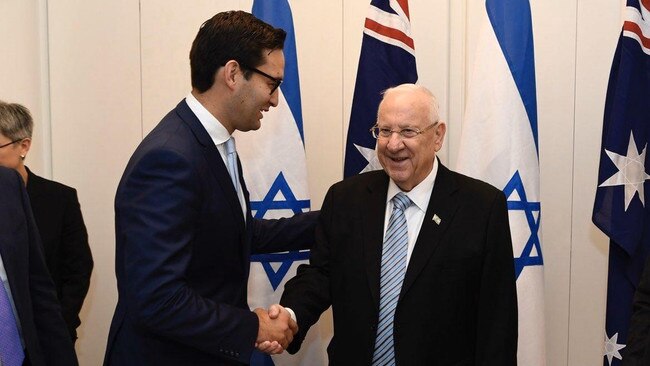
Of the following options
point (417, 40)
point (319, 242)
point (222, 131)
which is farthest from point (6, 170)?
point (417, 40)

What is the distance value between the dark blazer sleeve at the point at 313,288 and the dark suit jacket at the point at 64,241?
1.17 metres

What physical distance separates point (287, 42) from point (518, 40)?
98 centimetres

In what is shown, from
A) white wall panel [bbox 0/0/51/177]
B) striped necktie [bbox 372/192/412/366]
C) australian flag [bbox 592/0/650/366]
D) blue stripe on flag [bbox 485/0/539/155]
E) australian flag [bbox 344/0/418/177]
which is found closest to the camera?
striped necktie [bbox 372/192/412/366]

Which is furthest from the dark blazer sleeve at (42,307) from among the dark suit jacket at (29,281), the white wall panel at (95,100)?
the white wall panel at (95,100)

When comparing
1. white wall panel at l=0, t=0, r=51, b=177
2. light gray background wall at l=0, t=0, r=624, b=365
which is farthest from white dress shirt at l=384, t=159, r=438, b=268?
white wall panel at l=0, t=0, r=51, b=177

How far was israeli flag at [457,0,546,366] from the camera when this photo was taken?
9.64 ft

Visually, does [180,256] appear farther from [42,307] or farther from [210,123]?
[42,307]

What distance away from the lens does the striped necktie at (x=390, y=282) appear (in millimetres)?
2307

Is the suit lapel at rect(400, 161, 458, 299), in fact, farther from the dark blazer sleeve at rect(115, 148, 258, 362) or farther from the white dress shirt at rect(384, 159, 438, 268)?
the dark blazer sleeve at rect(115, 148, 258, 362)

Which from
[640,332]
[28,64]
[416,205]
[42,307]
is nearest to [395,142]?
[416,205]

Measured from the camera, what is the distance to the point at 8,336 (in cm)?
208

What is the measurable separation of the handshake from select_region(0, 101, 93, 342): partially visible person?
1.27 meters

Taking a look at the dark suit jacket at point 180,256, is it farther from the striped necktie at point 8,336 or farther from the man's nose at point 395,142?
the man's nose at point 395,142

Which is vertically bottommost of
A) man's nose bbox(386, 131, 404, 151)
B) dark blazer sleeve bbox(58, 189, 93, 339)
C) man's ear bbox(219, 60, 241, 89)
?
dark blazer sleeve bbox(58, 189, 93, 339)
